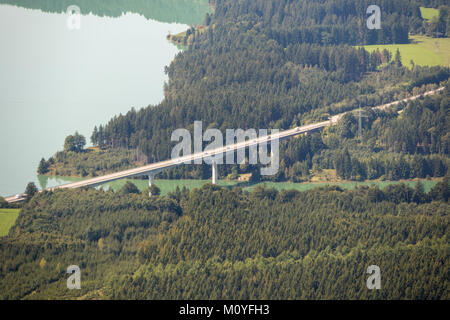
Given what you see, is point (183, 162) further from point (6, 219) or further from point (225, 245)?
point (225, 245)

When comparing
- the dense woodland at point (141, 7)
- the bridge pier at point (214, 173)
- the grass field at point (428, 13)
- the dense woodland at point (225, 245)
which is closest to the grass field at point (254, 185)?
the bridge pier at point (214, 173)

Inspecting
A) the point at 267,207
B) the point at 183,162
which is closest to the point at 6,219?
the point at 267,207

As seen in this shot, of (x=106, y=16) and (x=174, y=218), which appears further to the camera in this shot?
(x=106, y=16)

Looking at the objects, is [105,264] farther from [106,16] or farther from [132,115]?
[106,16]

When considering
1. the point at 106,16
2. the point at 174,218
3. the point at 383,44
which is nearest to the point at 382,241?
the point at 174,218

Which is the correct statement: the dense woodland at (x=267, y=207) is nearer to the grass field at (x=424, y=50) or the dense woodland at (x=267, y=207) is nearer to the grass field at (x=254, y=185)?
the grass field at (x=254, y=185)

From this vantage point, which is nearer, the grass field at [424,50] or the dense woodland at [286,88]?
the dense woodland at [286,88]

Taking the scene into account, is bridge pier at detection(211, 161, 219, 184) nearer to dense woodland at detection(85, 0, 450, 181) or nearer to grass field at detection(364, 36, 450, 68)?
dense woodland at detection(85, 0, 450, 181)

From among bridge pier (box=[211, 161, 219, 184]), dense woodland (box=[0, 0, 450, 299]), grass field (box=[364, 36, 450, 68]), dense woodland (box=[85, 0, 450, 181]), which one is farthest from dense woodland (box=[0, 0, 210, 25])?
bridge pier (box=[211, 161, 219, 184])
